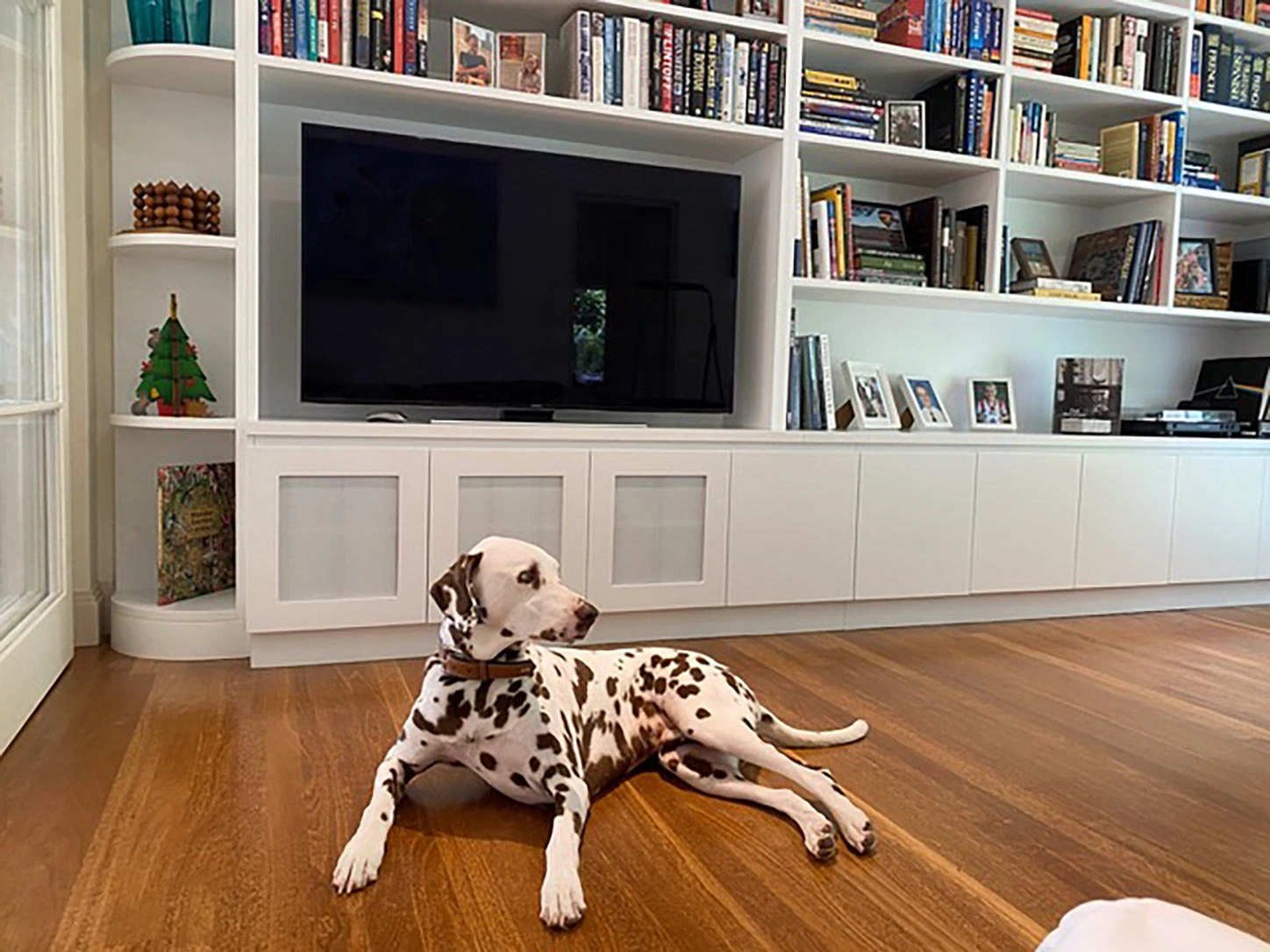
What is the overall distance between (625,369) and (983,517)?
1313 millimetres

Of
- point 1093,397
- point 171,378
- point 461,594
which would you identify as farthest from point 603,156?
point 461,594

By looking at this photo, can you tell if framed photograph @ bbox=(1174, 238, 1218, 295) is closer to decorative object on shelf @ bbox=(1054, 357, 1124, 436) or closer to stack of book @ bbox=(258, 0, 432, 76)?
decorative object on shelf @ bbox=(1054, 357, 1124, 436)

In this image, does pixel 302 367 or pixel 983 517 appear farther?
pixel 983 517

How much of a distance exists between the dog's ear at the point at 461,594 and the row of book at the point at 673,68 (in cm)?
182

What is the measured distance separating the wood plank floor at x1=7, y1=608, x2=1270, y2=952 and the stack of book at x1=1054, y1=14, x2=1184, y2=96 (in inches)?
88.5

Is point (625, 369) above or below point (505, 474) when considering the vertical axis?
above

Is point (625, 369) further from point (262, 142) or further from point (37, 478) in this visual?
point (37, 478)

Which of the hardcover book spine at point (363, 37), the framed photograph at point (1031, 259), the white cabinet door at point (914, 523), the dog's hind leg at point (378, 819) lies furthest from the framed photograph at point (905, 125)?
the dog's hind leg at point (378, 819)

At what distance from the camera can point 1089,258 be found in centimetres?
378

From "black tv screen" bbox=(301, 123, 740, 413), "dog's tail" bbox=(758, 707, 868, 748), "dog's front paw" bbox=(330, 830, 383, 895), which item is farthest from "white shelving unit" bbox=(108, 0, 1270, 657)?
"dog's front paw" bbox=(330, 830, 383, 895)

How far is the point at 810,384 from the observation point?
3.19 meters

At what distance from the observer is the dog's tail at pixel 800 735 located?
6.36 feet

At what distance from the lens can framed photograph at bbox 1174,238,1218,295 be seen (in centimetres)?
383

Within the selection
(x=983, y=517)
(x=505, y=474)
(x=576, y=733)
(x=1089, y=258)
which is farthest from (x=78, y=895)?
(x=1089, y=258)
